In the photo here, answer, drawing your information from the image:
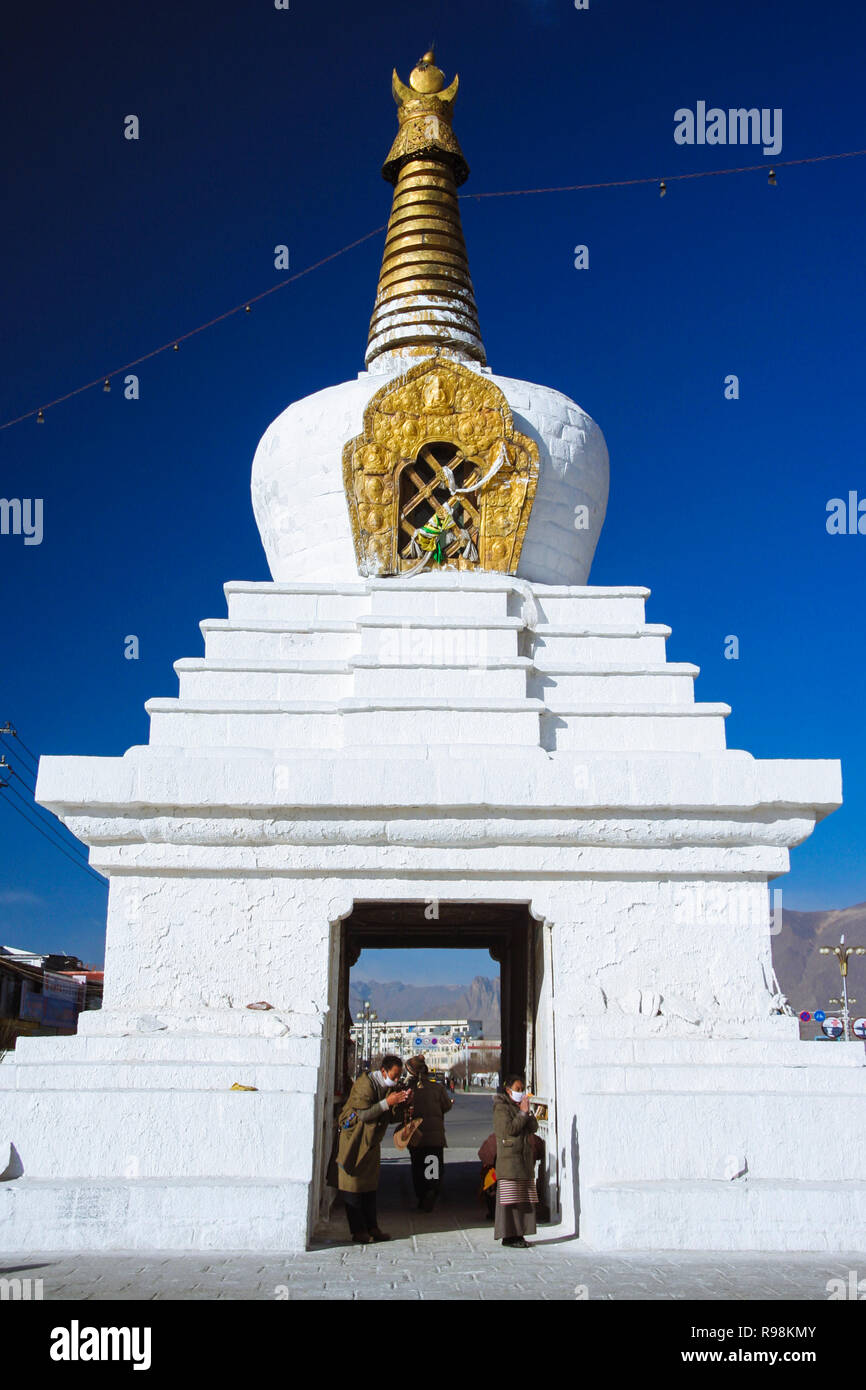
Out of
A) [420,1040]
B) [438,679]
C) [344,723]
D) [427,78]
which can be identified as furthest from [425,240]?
[420,1040]

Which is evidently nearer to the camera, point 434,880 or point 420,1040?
point 434,880

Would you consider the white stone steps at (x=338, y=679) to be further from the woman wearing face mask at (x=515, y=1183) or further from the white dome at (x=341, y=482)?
the woman wearing face mask at (x=515, y=1183)

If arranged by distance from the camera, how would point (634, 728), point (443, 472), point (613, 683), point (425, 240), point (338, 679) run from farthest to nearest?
point (425, 240) → point (443, 472) → point (613, 683) → point (338, 679) → point (634, 728)

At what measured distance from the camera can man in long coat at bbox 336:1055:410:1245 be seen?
7031 mm

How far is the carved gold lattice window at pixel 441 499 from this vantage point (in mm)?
10914

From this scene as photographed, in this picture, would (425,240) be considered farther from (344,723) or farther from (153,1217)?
(153,1217)

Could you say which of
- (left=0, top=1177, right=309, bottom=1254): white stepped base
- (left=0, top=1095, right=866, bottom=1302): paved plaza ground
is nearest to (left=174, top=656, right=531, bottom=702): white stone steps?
(left=0, top=1177, right=309, bottom=1254): white stepped base

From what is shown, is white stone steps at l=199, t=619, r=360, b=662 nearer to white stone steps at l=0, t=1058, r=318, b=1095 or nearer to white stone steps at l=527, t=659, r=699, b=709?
white stone steps at l=527, t=659, r=699, b=709

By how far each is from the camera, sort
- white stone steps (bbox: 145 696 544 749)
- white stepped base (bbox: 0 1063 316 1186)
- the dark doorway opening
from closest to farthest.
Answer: white stepped base (bbox: 0 1063 316 1186) < the dark doorway opening < white stone steps (bbox: 145 696 544 749)

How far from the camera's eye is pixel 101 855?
320 inches

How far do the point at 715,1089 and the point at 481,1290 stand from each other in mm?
2456

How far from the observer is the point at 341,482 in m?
11.2

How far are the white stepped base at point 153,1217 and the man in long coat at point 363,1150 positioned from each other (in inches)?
20.1

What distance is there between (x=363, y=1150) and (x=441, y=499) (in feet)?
20.3
